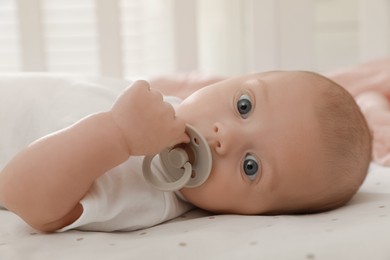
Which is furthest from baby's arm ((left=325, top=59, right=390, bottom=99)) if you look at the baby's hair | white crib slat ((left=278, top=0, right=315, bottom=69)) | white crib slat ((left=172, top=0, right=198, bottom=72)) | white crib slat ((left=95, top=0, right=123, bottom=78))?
the baby's hair

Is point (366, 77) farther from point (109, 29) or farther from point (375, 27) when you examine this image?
point (109, 29)

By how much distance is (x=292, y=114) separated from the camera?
879 millimetres

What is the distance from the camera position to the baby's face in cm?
87

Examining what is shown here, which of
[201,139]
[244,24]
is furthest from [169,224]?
[244,24]

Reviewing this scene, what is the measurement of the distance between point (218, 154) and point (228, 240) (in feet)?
0.52

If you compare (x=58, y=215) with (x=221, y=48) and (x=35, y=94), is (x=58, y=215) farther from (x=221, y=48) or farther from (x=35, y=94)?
(x=221, y=48)

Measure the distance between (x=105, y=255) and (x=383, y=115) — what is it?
0.78m

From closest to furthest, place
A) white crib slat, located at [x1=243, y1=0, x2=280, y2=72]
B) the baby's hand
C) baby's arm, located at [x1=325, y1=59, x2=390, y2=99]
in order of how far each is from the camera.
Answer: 1. the baby's hand
2. baby's arm, located at [x1=325, y1=59, x2=390, y2=99]
3. white crib slat, located at [x1=243, y1=0, x2=280, y2=72]

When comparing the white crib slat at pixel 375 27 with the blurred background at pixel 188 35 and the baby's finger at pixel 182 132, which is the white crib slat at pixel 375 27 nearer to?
the blurred background at pixel 188 35

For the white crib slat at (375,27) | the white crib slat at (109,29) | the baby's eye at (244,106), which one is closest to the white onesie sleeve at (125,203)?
the baby's eye at (244,106)

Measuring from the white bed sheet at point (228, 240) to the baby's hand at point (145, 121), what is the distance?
94 millimetres

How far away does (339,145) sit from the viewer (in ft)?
2.86

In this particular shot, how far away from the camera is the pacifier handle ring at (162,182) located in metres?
0.85

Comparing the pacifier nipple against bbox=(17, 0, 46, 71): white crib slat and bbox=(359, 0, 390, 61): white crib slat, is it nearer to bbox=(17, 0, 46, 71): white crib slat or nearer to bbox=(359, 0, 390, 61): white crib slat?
bbox=(17, 0, 46, 71): white crib slat
